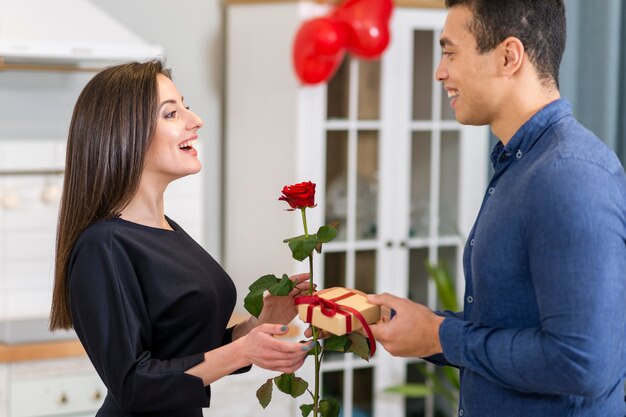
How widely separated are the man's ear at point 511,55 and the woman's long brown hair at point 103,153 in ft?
2.20

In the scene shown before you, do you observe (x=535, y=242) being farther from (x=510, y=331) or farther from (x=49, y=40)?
(x=49, y=40)

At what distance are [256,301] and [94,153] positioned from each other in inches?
16.3

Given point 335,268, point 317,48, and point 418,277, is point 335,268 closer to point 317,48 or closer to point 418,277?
point 418,277

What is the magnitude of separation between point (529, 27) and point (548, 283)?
1.44 feet

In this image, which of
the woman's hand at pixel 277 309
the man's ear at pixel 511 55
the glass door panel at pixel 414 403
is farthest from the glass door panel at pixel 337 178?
the man's ear at pixel 511 55

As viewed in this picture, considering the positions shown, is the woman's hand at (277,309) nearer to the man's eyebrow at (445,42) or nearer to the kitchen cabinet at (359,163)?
the man's eyebrow at (445,42)

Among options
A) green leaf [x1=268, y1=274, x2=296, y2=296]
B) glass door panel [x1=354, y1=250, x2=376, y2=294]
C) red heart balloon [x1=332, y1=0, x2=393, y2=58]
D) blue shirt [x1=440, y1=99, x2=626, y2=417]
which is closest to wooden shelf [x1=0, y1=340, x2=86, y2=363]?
glass door panel [x1=354, y1=250, x2=376, y2=294]

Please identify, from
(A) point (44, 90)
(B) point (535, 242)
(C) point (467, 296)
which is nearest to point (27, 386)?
(A) point (44, 90)

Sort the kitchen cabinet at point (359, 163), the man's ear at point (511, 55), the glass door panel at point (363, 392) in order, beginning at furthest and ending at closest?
the glass door panel at point (363, 392) < the kitchen cabinet at point (359, 163) < the man's ear at point (511, 55)

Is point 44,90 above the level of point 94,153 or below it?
above

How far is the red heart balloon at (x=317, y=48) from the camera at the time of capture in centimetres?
319

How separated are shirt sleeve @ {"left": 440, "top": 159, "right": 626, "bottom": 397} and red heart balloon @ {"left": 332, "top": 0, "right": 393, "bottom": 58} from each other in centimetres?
199

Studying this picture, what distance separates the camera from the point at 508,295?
4.75ft

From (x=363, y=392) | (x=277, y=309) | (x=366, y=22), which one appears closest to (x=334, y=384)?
(x=363, y=392)
